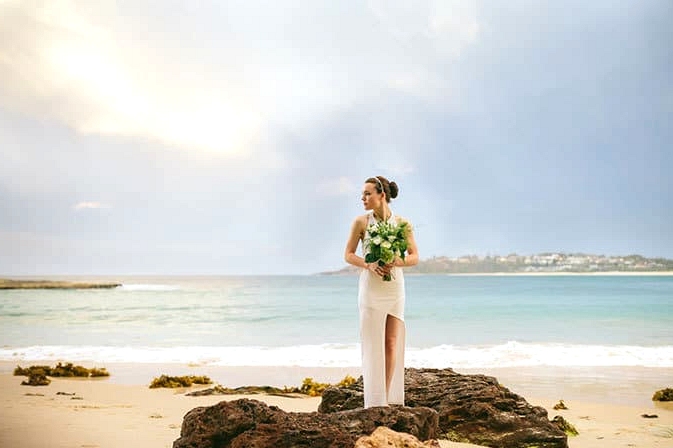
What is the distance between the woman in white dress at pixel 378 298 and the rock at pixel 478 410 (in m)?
0.64

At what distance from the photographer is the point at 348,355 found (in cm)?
1396

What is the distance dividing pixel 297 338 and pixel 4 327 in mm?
11112

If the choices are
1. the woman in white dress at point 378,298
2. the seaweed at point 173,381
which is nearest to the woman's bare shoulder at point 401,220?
the woman in white dress at point 378,298

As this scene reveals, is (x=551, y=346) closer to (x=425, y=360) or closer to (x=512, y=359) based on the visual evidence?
(x=512, y=359)

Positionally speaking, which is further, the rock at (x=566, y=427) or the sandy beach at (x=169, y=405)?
the rock at (x=566, y=427)

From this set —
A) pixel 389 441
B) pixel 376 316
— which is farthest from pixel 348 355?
pixel 389 441

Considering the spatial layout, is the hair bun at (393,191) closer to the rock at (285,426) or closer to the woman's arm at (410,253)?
the woman's arm at (410,253)

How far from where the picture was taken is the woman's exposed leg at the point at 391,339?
514 cm

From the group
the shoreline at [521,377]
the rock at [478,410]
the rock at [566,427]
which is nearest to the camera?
the rock at [478,410]

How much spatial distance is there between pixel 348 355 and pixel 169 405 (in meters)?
6.85

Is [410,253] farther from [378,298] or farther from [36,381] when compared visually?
[36,381]

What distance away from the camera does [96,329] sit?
21.8 m

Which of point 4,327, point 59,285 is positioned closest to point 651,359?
point 4,327

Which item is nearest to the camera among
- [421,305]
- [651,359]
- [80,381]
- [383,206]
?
[383,206]
